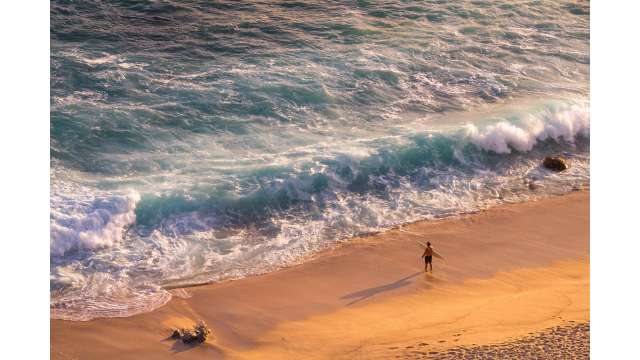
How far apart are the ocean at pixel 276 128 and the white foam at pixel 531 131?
56 mm

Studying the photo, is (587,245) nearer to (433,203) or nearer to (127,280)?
(433,203)

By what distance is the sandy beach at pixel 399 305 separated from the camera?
41.7 feet

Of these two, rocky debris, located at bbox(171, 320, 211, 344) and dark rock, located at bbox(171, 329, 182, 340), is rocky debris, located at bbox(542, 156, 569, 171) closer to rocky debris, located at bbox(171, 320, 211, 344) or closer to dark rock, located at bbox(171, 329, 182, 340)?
rocky debris, located at bbox(171, 320, 211, 344)

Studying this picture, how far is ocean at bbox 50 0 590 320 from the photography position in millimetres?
16391

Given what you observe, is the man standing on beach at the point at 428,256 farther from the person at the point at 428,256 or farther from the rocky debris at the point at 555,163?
the rocky debris at the point at 555,163

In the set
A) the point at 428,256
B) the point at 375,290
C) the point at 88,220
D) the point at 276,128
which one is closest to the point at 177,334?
the point at 375,290

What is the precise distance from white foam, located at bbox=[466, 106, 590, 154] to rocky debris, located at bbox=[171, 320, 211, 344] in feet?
35.1

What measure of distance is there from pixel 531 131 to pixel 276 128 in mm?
7215

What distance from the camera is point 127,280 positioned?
49.1ft

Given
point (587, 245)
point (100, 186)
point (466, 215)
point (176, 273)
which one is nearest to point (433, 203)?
point (466, 215)

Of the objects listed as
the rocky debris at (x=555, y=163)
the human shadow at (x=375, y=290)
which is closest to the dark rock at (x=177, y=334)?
the human shadow at (x=375, y=290)

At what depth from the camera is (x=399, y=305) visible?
14398 millimetres

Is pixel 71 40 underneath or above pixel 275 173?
above

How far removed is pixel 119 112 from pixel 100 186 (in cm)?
375
